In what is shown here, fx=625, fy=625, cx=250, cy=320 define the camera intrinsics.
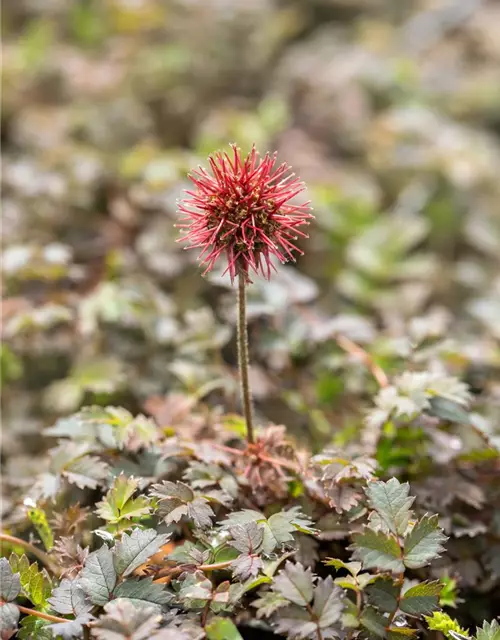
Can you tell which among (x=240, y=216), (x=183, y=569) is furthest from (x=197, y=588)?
(x=240, y=216)

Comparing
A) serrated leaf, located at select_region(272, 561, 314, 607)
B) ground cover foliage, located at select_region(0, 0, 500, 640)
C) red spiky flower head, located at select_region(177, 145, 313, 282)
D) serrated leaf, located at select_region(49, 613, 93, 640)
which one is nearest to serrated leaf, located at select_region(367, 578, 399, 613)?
ground cover foliage, located at select_region(0, 0, 500, 640)

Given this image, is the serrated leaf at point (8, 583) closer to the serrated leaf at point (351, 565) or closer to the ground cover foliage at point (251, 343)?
the ground cover foliage at point (251, 343)

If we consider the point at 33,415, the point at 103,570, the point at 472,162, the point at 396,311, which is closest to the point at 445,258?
the point at 472,162

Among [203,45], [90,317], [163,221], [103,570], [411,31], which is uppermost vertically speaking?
[411,31]

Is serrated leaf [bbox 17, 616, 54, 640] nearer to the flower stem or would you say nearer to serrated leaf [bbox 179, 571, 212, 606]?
serrated leaf [bbox 179, 571, 212, 606]

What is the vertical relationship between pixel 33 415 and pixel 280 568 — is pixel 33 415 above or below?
above

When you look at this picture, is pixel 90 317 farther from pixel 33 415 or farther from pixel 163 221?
pixel 163 221

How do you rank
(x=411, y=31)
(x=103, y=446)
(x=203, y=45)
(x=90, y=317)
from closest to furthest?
(x=103, y=446), (x=90, y=317), (x=203, y=45), (x=411, y=31)
